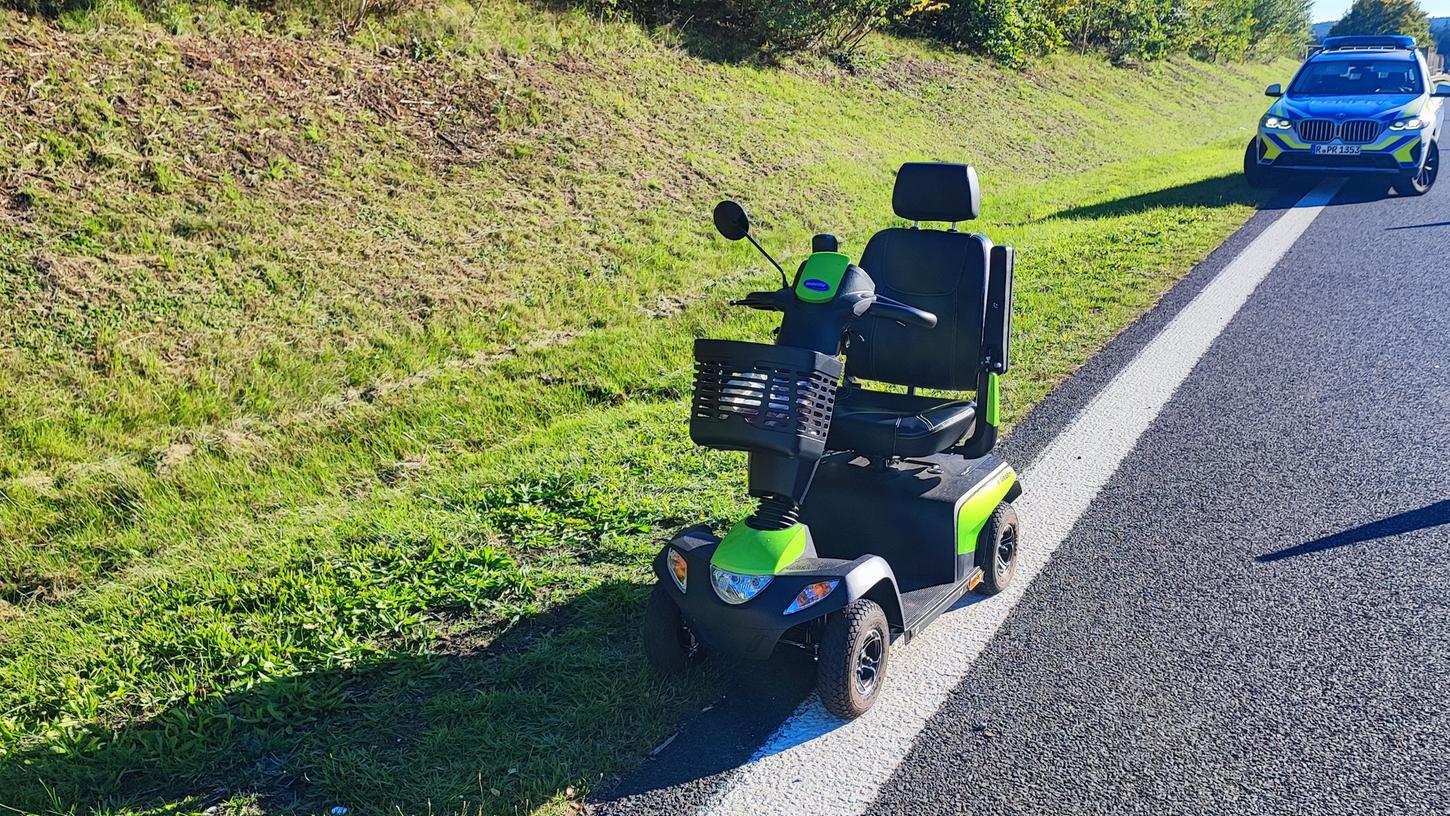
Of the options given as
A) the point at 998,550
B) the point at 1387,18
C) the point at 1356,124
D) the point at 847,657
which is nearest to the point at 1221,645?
the point at 998,550

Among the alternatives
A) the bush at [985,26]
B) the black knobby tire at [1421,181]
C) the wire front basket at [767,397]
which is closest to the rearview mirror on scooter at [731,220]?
the wire front basket at [767,397]

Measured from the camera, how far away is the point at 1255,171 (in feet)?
45.4

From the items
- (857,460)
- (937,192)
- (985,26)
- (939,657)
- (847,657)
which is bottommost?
(939,657)

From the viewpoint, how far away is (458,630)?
3955mm

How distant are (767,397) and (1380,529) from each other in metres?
2.89

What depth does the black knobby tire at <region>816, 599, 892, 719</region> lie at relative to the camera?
3.34m

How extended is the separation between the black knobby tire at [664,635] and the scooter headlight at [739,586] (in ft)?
0.82

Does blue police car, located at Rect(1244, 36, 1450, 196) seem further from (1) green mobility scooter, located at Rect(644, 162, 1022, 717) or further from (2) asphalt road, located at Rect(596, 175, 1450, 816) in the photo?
(1) green mobility scooter, located at Rect(644, 162, 1022, 717)

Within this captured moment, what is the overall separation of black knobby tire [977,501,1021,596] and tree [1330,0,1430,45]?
75.4 metres

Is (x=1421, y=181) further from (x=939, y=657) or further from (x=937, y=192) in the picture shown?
(x=939, y=657)

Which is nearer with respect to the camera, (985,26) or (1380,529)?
(1380,529)

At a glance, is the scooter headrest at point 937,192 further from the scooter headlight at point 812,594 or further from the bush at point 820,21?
the bush at point 820,21

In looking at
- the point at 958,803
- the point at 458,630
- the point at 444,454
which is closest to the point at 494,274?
the point at 444,454

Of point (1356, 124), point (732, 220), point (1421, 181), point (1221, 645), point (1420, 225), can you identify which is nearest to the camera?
point (732, 220)
